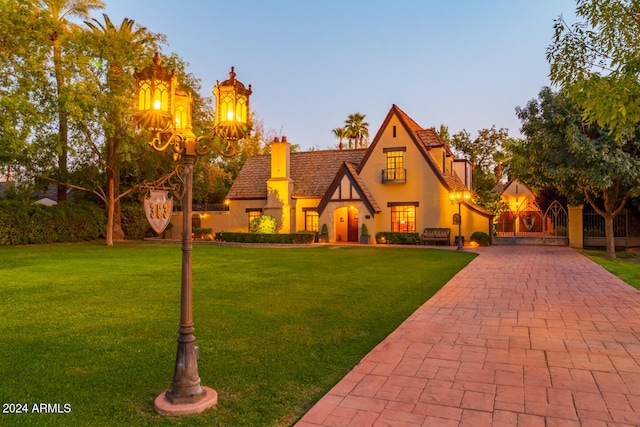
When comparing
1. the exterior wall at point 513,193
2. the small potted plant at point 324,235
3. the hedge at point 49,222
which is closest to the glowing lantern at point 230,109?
the small potted plant at point 324,235

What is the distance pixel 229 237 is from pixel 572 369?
22.9 m

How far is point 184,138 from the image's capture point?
14.2 ft

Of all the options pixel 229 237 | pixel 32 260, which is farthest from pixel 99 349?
pixel 229 237

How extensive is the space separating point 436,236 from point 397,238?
89.9 inches

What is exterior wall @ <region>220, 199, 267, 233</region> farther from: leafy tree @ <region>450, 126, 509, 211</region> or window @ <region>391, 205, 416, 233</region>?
leafy tree @ <region>450, 126, 509, 211</region>

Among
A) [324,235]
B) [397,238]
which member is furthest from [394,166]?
[324,235]

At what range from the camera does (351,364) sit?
482cm

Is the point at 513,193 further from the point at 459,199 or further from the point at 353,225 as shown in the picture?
the point at 459,199

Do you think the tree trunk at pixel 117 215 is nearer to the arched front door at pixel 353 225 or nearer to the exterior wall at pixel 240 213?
the exterior wall at pixel 240 213

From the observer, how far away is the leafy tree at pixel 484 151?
39.0m

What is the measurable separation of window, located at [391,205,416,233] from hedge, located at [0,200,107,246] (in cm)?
1983

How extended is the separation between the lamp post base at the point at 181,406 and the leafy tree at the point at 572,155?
15.9 metres

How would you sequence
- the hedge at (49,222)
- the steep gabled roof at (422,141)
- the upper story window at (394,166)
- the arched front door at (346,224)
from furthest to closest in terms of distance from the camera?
1. the arched front door at (346,224)
2. the upper story window at (394,166)
3. the steep gabled roof at (422,141)
4. the hedge at (49,222)

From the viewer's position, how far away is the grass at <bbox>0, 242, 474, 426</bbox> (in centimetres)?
380
